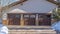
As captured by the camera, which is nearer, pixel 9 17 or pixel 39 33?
pixel 39 33

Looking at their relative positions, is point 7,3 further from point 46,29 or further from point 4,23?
point 46,29

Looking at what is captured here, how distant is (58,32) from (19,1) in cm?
1102

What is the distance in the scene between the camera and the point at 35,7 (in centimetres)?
1800

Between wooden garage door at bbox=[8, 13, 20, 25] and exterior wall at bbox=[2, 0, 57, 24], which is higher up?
exterior wall at bbox=[2, 0, 57, 24]

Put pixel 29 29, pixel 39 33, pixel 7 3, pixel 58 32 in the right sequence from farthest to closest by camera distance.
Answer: pixel 7 3, pixel 29 29, pixel 39 33, pixel 58 32

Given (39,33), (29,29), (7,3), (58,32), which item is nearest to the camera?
(58,32)

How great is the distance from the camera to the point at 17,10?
17672 millimetres

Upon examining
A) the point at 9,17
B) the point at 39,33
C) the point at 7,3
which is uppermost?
the point at 7,3

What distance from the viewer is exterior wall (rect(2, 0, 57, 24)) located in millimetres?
17766

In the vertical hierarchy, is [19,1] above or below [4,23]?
above

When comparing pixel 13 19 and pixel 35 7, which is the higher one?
→ pixel 35 7

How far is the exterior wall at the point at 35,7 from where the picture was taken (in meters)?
17.8

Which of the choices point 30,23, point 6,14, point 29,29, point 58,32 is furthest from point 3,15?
point 58,32

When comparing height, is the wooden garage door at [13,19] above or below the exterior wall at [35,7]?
below
